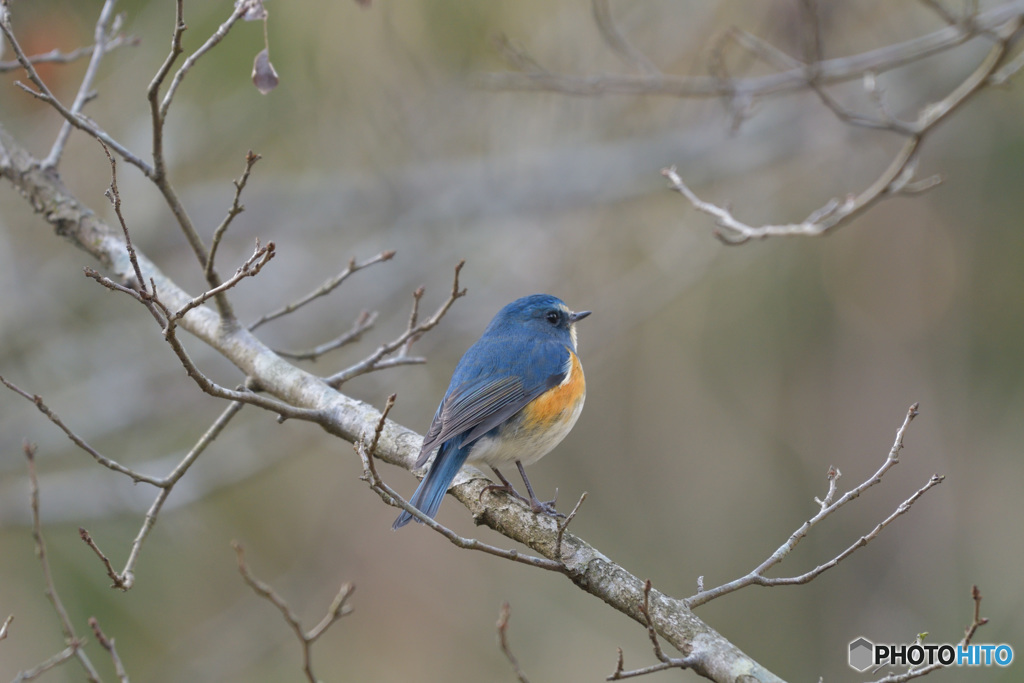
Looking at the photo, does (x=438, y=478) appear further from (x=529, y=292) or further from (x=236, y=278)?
(x=529, y=292)

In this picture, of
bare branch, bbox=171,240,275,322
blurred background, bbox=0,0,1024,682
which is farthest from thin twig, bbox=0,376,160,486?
blurred background, bbox=0,0,1024,682

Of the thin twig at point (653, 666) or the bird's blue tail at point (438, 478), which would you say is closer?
the thin twig at point (653, 666)

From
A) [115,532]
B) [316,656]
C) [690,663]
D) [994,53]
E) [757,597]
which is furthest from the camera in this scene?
[757,597]

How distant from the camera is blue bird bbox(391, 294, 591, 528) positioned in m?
3.16

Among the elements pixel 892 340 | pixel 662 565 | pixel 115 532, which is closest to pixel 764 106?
pixel 892 340

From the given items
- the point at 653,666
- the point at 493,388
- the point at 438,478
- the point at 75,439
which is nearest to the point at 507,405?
the point at 493,388

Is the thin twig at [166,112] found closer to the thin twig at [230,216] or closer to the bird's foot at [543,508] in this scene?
the thin twig at [230,216]

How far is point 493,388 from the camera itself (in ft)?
11.8

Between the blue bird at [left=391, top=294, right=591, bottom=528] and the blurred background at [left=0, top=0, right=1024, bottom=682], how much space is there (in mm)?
1960

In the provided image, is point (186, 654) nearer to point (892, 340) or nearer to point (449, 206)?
point (449, 206)

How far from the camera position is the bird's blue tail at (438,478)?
2998 millimetres

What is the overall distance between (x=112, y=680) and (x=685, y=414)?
5.72m

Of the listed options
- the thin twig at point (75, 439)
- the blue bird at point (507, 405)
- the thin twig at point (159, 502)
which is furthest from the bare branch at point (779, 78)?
the thin twig at point (75, 439)

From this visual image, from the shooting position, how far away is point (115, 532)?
5.74 metres
